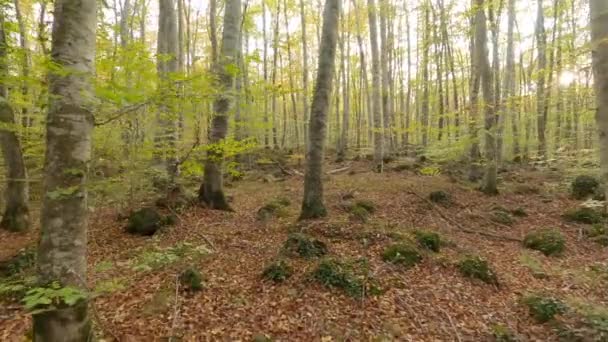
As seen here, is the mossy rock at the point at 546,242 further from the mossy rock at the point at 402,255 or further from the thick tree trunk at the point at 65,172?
the thick tree trunk at the point at 65,172

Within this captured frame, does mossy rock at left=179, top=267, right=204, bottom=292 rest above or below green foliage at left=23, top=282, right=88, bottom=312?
below

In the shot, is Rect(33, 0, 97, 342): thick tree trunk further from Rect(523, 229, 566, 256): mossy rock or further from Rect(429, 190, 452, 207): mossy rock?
Rect(429, 190, 452, 207): mossy rock

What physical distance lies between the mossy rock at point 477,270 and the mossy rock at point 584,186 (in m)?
7.34

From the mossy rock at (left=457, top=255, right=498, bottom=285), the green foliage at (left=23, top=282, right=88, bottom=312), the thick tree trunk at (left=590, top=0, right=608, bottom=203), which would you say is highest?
the thick tree trunk at (left=590, top=0, right=608, bottom=203)

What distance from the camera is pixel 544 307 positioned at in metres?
4.44

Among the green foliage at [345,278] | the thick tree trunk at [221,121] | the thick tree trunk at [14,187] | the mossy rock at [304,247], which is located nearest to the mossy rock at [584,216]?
the green foliage at [345,278]

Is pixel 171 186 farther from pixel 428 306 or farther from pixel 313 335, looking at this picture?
pixel 428 306

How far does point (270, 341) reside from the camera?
12.4ft

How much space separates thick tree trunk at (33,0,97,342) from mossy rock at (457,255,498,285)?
5277 mm

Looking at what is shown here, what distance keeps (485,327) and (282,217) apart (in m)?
4.68

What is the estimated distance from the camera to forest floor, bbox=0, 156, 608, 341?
3.97 metres

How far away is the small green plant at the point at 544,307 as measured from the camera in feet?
14.3

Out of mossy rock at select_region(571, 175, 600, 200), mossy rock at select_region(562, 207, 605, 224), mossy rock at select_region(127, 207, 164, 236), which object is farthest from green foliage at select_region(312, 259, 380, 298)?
mossy rock at select_region(571, 175, 600, 200)

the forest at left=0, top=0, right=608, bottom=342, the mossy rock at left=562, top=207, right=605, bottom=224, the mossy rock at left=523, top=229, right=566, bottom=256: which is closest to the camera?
the forest at left=0, top=0, right=608, bottom=342
